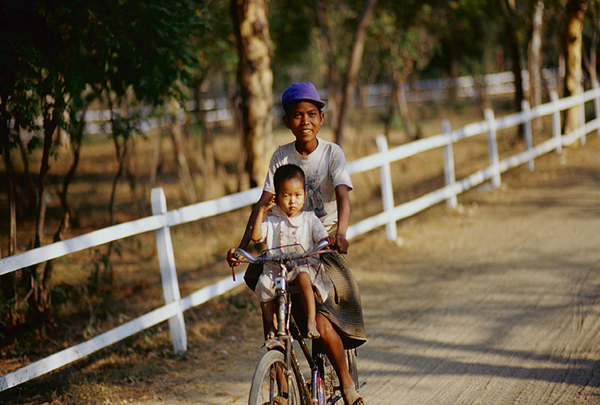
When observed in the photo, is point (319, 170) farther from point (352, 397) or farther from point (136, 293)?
point (136, 293)

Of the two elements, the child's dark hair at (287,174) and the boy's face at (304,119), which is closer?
the child's dark hair at (287,174)

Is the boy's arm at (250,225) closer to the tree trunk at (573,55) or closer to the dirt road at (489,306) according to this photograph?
the dirt road at (489,306)

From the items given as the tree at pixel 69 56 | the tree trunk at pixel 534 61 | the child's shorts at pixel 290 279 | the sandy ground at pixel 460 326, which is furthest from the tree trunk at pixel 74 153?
the tree trunk at pixel 534 61

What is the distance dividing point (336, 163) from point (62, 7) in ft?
9.76

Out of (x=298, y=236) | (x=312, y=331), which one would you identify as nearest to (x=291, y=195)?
(x=298, y=236)

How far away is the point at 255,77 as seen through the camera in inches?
275

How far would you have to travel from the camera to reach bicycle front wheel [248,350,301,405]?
2666 mm

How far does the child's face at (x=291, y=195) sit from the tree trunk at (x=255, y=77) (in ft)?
13.9

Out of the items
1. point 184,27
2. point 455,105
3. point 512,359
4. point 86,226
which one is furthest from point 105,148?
point 512,359

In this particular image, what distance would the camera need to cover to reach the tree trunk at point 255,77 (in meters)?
6.81

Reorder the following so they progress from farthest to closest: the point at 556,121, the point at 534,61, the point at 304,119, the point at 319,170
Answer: the point at 534,61, the point at 556,121, the point at 319,170, the point at 304,119

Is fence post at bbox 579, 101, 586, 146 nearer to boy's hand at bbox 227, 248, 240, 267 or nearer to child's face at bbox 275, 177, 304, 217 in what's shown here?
child's face at bbox 275, 177, 304, 217

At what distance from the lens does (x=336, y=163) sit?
3.28m

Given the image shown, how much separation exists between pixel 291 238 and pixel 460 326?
2650mm
